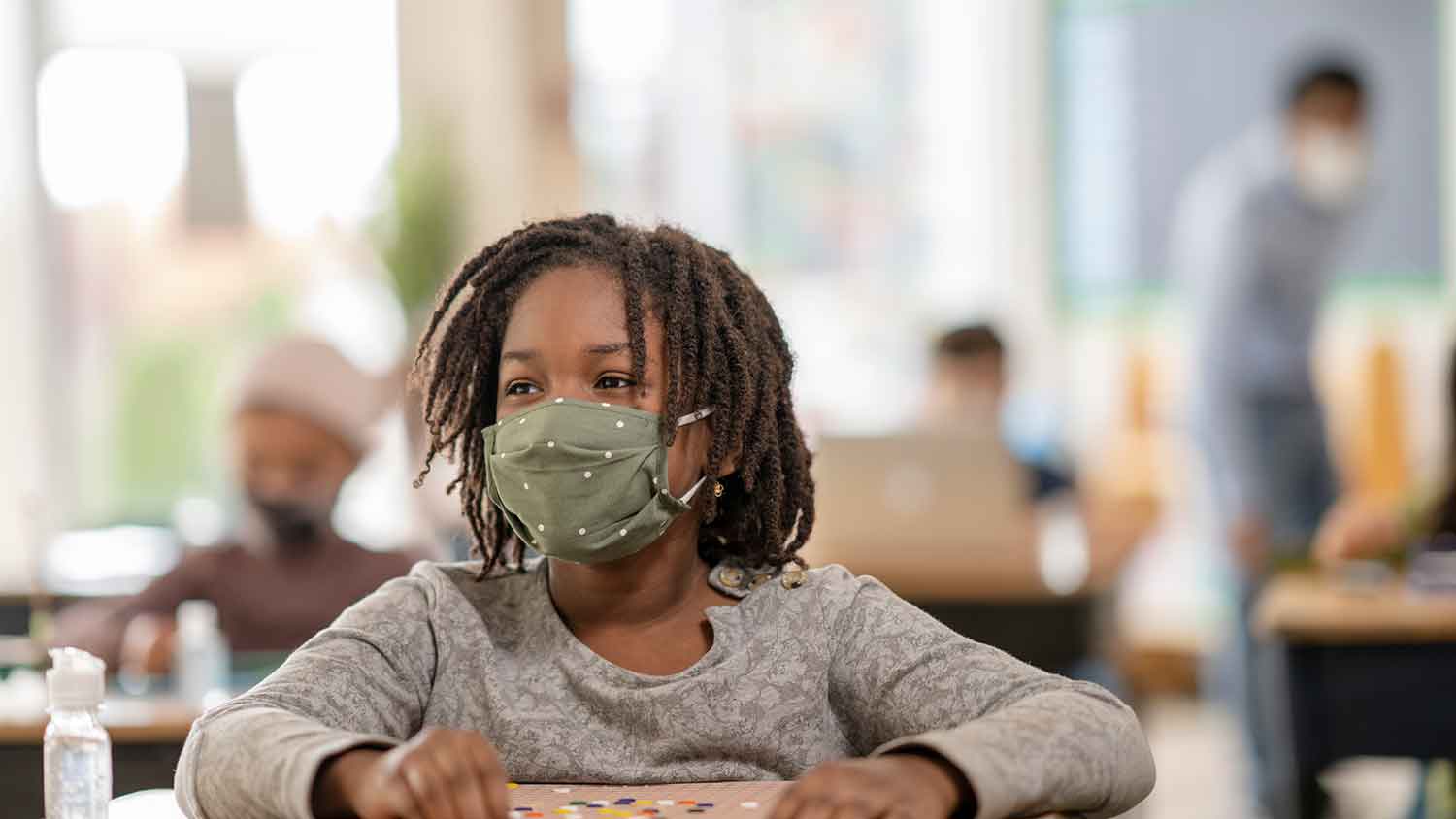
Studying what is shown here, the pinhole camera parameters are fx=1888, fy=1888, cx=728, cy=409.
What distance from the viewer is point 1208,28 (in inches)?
302

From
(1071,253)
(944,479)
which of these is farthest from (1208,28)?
(944,479)

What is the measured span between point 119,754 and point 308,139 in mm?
4963

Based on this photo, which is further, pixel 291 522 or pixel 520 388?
pixel 291 522

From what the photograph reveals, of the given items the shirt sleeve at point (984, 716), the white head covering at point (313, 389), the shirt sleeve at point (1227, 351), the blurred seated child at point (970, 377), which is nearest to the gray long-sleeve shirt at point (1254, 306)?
the shirt sleeve at point (1227, 351)

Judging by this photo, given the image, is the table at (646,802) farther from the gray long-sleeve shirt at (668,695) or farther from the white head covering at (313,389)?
the white head covering at (313,389)

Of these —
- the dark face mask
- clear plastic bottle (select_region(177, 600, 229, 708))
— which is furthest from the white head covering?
clear plastic bottle (select_region(177, 600, 229, 708))

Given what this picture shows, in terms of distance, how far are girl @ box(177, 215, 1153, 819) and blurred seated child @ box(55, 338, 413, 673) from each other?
2.04 metres

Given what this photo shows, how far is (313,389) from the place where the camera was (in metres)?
3.65

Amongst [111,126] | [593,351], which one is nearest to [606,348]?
[593,351]

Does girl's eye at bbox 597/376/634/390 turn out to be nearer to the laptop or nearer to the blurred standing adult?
the laptop

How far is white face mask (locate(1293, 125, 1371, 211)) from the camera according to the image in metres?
5.54

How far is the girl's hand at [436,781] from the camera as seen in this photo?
115 centimetres

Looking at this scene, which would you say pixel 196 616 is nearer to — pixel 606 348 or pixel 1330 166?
pixel 606 348

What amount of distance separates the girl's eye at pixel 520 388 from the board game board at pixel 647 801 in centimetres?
31
